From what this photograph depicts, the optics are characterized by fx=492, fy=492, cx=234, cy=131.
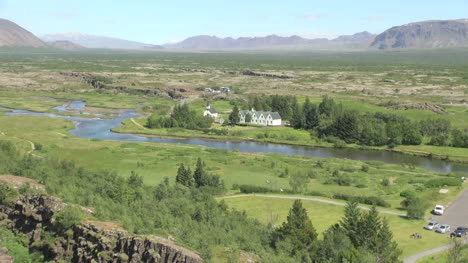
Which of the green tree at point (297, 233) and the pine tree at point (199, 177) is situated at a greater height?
the green tree at point (297, 233)

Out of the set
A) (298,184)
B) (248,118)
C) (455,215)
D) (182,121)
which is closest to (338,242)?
(455,215)

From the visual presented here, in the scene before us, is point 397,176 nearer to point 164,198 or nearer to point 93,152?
point 164,198

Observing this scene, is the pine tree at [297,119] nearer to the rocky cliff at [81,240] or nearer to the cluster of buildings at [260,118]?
the cluster of buildings at [260,118]

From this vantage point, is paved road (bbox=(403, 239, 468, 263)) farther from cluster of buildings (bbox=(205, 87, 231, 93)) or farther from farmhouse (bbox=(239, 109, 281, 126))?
cluster of buildings (bbox=(205, 87, 231, 93))

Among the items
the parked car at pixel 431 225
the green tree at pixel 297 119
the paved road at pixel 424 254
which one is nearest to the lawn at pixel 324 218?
the paved road at pixel 424 254

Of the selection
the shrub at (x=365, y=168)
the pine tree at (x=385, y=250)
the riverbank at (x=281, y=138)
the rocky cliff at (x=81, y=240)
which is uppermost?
the rocky cliff at (x=81, y=240)

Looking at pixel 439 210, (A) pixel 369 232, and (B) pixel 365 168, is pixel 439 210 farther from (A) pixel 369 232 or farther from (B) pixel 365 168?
(B) pixel 365 168
